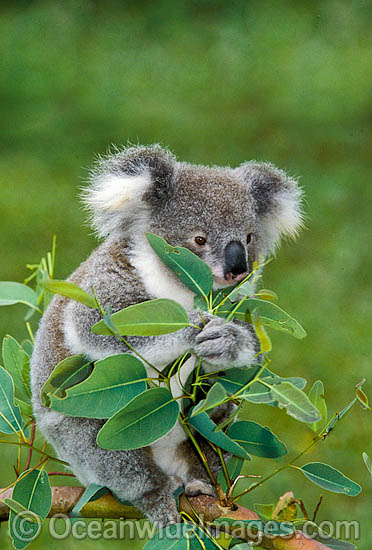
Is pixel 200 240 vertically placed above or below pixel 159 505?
above

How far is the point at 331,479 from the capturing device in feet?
4.64

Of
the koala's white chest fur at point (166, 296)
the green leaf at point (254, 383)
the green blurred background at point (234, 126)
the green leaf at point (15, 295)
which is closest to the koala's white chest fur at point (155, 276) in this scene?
the koala's white chest fur at point (166, 296)

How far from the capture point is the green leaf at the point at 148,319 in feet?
4.01

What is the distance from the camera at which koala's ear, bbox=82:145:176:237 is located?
184 cm

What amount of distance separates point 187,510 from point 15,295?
627mm

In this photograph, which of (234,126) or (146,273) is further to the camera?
(234,126)

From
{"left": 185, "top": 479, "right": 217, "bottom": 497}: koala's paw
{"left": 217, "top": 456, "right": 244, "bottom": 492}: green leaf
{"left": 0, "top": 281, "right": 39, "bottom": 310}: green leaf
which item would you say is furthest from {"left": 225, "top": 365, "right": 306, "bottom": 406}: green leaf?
{"left": 0, "top": 281, "right": 39, "bottom": 310}: green leaf

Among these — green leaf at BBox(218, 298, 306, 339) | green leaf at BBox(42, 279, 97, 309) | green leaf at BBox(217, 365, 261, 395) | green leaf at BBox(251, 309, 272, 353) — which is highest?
green leaf at BBox(218, 298, 306, 339)

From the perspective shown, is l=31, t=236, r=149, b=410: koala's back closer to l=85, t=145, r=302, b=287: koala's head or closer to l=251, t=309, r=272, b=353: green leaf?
l=85, t=145, r=302, b=287: koala's head

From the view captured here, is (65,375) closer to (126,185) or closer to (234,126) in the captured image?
(126,185)

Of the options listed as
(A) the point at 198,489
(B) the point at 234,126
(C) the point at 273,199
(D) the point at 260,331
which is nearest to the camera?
(D) the point at 260,331

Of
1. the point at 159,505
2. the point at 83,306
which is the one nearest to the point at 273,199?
the point at 83,306

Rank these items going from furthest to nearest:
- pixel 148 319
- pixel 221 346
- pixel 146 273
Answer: pixel 146 273 < pixel 221 346 < pixel 148 319

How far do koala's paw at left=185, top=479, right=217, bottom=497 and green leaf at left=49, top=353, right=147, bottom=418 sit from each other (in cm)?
46
